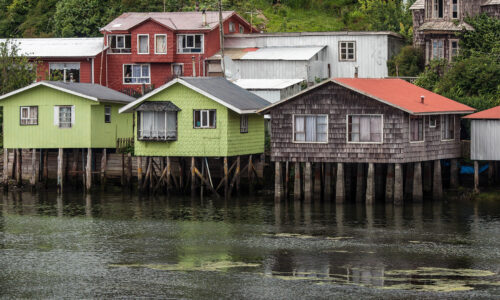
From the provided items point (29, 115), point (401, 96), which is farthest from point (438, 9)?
point (29, 115)

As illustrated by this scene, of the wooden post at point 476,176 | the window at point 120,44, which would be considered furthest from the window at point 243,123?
the window at point 120,44

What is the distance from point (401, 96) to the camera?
51875 mm

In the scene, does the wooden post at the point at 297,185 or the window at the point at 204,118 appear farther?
the window at the point at 204,118

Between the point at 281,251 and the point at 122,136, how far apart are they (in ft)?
82.9

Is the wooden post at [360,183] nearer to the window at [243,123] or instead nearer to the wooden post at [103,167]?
the window at [243,123]

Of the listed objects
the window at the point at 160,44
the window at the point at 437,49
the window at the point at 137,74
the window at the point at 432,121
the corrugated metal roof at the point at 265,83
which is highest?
the window at the point at 160,44

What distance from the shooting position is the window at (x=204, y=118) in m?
54.9

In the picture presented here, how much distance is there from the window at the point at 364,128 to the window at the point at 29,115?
1941 cm

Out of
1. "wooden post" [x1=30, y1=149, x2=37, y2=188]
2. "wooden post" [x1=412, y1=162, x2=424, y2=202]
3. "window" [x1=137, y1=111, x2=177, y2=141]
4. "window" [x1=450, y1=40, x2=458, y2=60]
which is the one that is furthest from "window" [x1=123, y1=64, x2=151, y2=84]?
"wooden post" [x1=412, y1=162, x2=424, y2=202]

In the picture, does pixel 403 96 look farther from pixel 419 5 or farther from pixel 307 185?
pixel 419 5

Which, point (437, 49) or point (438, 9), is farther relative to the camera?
point (437, 49)

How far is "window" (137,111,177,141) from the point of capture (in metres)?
55.5

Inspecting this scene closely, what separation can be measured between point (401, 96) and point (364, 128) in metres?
3.42

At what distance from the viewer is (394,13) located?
80.4 m
